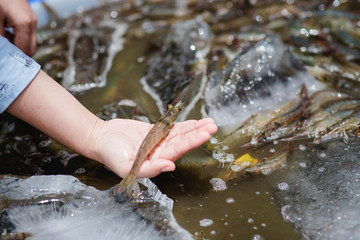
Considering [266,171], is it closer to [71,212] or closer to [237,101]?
[237,101]

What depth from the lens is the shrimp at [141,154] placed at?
2.45 meters

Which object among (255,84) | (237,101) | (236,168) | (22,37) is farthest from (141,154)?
(22,37)

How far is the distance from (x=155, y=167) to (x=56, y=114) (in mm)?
959

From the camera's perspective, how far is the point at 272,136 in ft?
10.8

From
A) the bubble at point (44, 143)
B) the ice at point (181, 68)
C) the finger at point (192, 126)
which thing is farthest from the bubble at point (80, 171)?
the ice at point (181, 68)

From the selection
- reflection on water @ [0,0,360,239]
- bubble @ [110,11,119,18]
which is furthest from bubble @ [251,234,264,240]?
bubble @ [110,11,119,18]

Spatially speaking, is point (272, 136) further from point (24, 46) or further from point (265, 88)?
point (24, 46)

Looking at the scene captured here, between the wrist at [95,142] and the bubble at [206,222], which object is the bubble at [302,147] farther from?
the wrist at [95,142]

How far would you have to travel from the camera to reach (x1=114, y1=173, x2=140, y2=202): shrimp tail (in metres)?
2.44

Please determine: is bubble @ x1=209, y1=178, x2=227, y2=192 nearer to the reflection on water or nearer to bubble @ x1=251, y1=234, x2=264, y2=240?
the reflection on water

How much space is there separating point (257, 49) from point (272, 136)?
1106 millimetres

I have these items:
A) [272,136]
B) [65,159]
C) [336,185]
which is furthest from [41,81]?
[336,185]

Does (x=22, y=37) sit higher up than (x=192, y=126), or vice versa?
(x=22, y=37)

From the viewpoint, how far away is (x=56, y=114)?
279 cm
